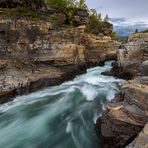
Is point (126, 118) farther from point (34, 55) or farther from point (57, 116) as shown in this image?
point (34, 55)

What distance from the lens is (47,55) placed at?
21.4 metres

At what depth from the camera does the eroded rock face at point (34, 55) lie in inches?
730

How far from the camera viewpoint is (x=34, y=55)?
20.7m

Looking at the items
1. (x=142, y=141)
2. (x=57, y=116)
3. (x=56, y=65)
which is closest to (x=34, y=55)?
(x=56, y=65)

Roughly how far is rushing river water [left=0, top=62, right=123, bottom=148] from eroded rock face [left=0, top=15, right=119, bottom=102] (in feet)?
3.35

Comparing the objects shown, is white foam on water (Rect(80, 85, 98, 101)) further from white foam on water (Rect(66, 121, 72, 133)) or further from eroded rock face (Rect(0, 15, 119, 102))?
white foam on water (Rect(66, 121, 72, 133))

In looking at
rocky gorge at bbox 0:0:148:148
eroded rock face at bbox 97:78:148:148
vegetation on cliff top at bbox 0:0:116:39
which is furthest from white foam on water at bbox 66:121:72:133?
vegetation on cliff top at bbox 0:0:116:39

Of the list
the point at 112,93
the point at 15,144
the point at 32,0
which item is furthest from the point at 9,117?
the point at 32,0

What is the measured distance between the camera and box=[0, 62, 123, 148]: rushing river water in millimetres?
12469

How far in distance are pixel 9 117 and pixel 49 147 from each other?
15.6 feet

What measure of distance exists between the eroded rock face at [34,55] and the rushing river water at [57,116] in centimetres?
102

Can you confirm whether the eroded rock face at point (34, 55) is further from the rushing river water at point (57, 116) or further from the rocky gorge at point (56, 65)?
the rushing river water at point (57, 116)

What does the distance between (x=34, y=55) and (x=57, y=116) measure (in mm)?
7205

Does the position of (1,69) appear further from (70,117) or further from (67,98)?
(70,117)
